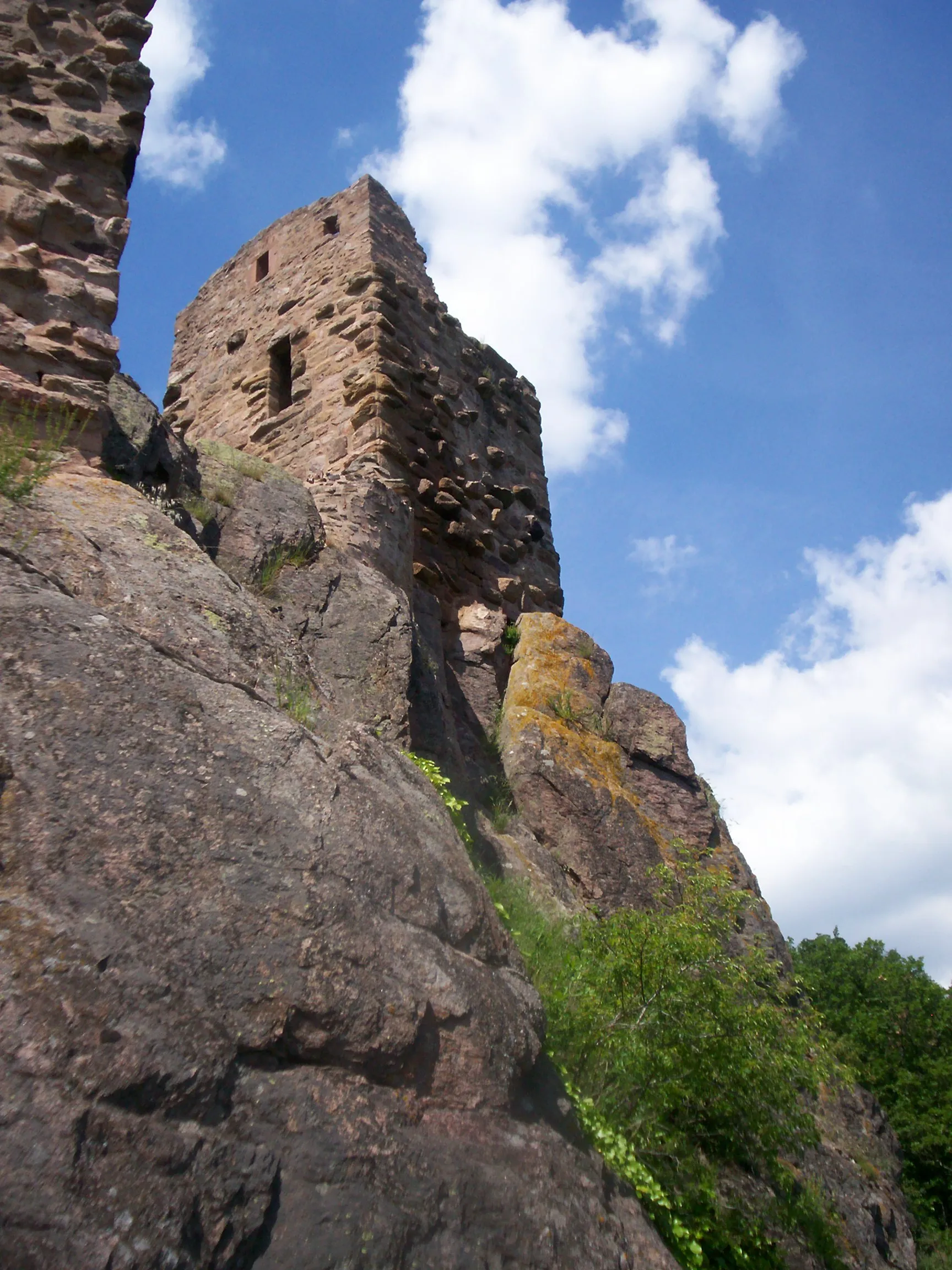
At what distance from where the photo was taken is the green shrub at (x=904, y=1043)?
1711cm

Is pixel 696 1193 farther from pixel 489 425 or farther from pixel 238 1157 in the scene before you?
pixel 489 425

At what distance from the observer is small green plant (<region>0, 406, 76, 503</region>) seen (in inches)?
145

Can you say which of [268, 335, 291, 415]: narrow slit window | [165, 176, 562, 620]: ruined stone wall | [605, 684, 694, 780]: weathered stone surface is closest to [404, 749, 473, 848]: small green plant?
[605, 684, 694, 780]: weathered stone surface

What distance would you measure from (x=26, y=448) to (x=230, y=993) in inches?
102

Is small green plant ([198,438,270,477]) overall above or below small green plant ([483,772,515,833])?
above

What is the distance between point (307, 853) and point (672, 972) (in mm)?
2616

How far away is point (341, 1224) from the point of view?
218cm

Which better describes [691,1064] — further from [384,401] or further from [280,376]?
[280,376]

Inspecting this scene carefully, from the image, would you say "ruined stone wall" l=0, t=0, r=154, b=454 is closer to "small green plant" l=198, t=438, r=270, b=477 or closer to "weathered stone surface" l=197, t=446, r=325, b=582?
"weathered stone surface" l=197, t=446, r=325, b=582

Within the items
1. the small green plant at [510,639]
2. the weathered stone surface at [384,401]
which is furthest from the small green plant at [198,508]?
the small green plant at [510,639]

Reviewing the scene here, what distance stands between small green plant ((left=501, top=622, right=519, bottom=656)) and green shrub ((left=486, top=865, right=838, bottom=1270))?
12.3 feet

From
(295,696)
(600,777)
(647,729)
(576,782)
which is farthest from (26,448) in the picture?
(647,729)

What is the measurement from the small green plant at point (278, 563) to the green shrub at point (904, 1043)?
39.2 ft

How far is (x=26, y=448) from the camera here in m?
4.00
